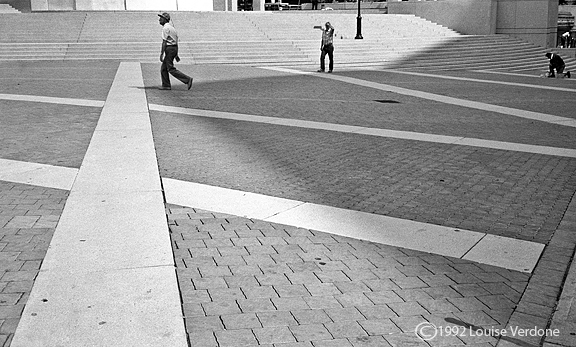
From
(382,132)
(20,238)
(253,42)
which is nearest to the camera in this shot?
(20,238)

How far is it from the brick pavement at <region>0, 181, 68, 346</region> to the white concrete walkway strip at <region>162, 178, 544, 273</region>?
1189mm

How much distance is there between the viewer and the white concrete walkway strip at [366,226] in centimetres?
504

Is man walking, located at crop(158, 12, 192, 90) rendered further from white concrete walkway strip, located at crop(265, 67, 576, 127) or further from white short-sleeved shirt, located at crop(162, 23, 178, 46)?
white concrete walkway strip, located at crop(265, 67, 576, 127)

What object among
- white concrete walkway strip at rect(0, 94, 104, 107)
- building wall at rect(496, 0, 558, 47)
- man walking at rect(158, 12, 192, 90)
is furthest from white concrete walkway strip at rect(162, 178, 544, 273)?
building wall at rect(496, 0, 558, 47)

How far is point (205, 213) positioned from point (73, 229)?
1.21 m

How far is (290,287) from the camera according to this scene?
14.4 feet

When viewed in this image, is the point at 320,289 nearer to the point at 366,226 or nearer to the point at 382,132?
the point at 366,226

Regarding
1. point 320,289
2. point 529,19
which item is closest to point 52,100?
point 320,289

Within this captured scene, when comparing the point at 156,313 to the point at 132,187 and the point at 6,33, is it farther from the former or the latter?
the point at 6,33

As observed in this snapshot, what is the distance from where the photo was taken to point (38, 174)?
7.42 metres

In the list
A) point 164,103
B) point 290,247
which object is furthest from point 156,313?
point 164,103

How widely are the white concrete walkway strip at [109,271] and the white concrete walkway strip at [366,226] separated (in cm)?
51

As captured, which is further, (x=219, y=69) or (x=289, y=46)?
(x=289, y=46)

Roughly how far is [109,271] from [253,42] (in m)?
23.0
